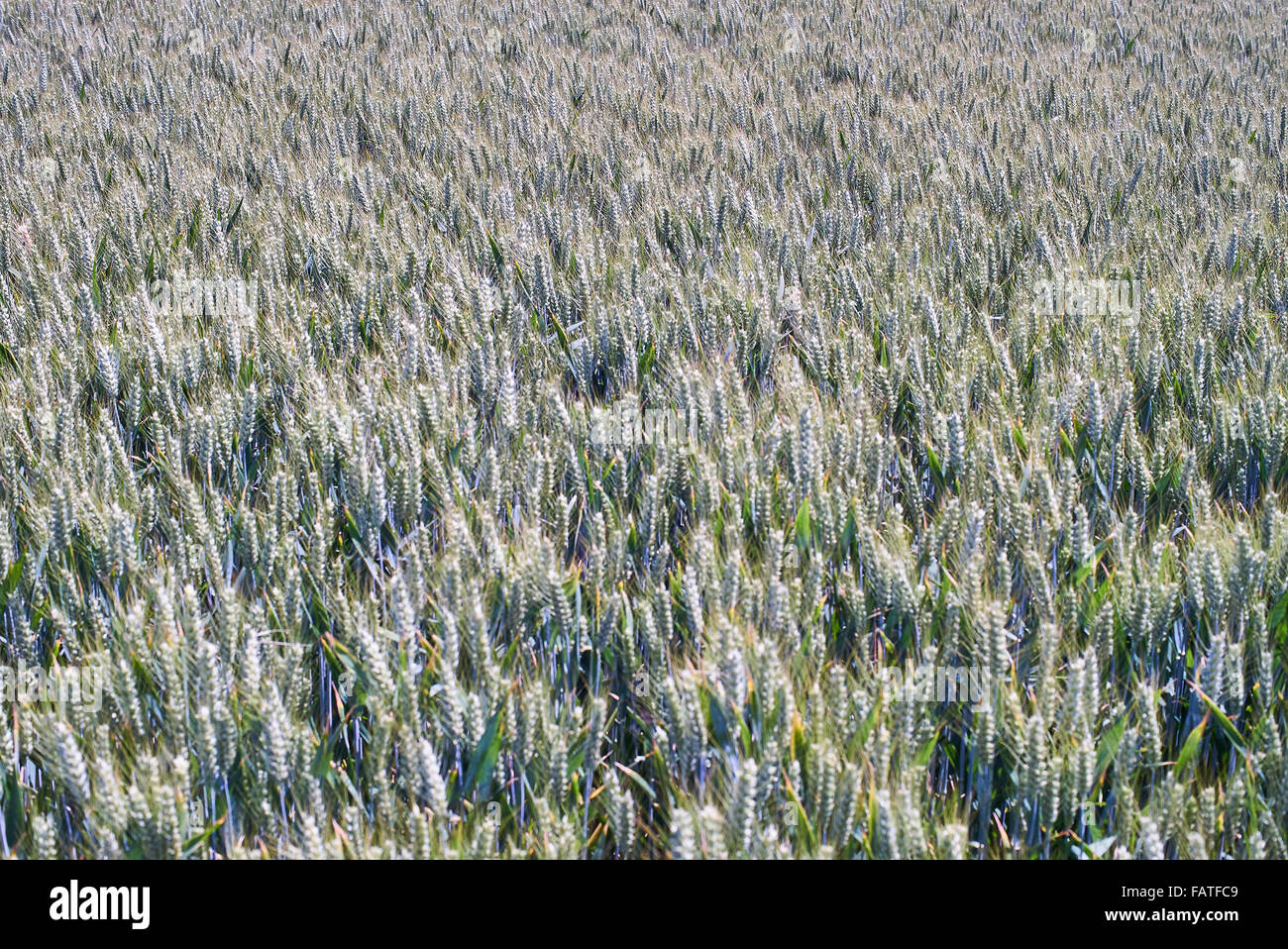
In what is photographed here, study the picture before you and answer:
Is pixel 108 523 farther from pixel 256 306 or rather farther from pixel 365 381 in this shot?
pixel 256 306

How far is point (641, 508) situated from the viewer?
201cm

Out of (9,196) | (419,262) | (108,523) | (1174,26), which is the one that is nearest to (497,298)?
(419,262)

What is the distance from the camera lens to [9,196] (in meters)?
4.32

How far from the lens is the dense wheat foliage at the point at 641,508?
1.46 meters

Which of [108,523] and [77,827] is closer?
[77,827]

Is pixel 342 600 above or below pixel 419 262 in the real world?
below

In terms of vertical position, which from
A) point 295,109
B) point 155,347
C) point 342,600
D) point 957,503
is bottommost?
point 342,600

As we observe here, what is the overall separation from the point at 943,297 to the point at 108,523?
247cm

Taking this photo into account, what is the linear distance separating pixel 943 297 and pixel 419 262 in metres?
1.70

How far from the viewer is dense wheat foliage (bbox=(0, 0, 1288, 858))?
1460 millimetres

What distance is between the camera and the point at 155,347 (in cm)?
273

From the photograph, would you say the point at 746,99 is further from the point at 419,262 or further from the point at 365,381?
the point at 365,381

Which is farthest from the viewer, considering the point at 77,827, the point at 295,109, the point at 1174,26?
the point at 1174,26

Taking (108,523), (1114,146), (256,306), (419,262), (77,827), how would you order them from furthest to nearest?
(1114,146), (419,262), (256,306), (108,523), (77,827)
